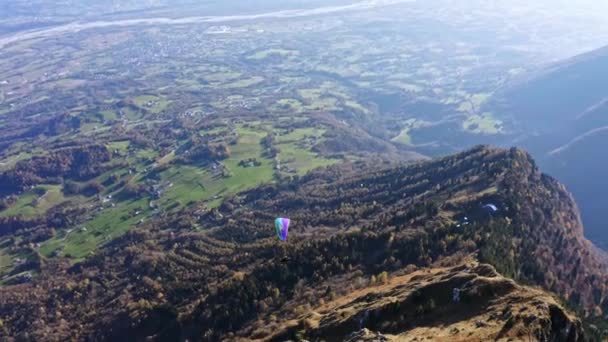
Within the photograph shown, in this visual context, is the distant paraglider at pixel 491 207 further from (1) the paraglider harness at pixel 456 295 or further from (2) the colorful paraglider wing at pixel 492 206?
(1) the paraglider harness at pixel 456 295

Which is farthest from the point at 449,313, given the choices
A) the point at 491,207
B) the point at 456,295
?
the point at 491,207

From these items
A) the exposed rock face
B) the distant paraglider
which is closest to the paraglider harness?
the exposed rock face

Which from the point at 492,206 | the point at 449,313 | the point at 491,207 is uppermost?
the point at 449,313

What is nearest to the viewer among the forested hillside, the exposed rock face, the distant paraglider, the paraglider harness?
the exposed rock face

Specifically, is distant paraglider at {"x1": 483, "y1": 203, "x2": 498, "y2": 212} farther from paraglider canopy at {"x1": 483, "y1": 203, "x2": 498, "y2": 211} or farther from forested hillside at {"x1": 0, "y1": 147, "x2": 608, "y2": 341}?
forested hillside at {"x1": 0, "y1": 147, "x2": 608, "y2": 341}

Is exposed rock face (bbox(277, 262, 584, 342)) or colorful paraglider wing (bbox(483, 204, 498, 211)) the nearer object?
exposed rock face (bbox(277, 262, 584, 342))

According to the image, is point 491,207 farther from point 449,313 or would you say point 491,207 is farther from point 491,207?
point 449,313

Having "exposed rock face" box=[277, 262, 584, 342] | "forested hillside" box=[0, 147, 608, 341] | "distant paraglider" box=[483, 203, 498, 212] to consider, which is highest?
"exposed rock face" box=[277, 262, 584, 342]

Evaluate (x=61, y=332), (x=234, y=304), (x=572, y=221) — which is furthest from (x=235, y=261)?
(x=572, y=221)

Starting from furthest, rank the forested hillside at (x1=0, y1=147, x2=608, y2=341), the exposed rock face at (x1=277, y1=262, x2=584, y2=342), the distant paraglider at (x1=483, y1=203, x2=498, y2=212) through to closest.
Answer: the distant paraglider at (x1=483, y1=203, x2=498, y2=212) → the forested hillside at (x1=0, y1=147, x2=608, y2=341) → the exposed rock face at (x1=277, y1=262, x2=584, y2=342)

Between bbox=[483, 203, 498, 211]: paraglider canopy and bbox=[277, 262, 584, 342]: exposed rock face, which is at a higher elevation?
bbox=[277, 262, 584, 342]: exposed rock face

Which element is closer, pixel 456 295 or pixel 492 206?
pixel 456 295
